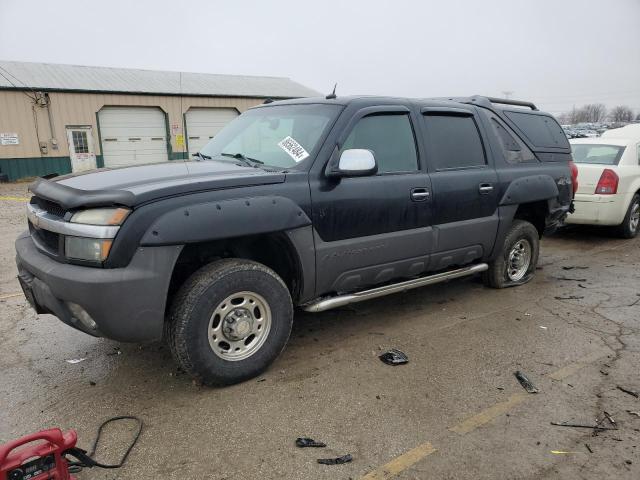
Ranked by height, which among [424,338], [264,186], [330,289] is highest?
[264,186]

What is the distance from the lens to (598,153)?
320 inches

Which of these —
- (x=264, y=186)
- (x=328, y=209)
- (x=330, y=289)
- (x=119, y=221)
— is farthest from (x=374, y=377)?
(x=119, y=221)

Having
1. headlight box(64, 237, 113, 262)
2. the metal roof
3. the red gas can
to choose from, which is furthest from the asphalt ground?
the metal roof

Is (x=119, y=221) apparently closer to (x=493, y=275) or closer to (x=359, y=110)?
(x=359, y=110)

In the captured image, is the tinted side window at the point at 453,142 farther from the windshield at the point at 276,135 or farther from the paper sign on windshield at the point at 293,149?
the paper sign on windshield at the point at 293,149

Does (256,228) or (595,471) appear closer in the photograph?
(595,471)

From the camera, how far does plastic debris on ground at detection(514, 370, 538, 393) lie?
127 inches

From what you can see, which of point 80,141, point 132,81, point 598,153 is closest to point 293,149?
point 598,153

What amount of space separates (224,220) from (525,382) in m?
2.31

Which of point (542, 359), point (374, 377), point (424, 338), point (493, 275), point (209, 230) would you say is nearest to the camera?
point (209, 230)

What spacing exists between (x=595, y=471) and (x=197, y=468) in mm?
2024

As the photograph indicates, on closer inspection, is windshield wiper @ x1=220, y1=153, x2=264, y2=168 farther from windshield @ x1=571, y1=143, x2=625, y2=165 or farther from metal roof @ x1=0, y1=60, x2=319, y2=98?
metal roof @ x1=0, y1=60, x2=319, y2=98

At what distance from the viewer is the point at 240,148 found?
4078mm

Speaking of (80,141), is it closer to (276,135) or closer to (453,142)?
(276,135)
